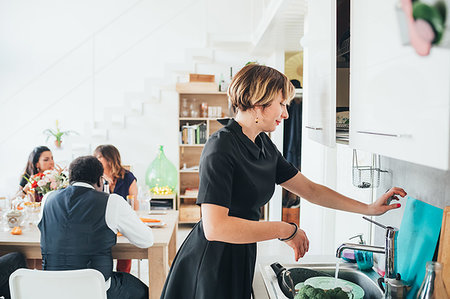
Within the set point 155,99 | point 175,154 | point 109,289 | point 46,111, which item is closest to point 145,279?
point 109,289

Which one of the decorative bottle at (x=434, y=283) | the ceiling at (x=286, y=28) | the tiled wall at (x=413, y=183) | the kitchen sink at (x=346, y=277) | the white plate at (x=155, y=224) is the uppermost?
the ceiling at (x=286, y=28)

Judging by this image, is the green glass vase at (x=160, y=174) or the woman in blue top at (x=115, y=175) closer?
the woman in blue top at (x=115, y=175)

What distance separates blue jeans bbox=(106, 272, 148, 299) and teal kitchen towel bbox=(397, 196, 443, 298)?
1.67 meters

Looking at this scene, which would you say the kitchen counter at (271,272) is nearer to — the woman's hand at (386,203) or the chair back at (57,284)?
the woman's hand at (386,203)

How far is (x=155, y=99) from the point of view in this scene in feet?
18.1

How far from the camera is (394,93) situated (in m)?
0.87

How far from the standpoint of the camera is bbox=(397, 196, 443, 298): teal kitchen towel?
120 centimetres

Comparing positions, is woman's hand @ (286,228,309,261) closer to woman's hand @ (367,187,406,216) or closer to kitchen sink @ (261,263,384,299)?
kitchen sink @ (261,263,384,299)

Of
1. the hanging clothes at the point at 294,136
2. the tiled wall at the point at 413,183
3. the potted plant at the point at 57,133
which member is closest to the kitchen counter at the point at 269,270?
the tiled wall at the point at 413,183

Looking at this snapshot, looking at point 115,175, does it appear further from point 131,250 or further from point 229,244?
point 229,244

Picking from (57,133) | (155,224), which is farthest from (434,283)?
(57,133)

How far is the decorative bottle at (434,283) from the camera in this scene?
3.32 feet

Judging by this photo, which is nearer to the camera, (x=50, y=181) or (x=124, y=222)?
(x=124, y=222)

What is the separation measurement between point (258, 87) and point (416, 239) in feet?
2.45
